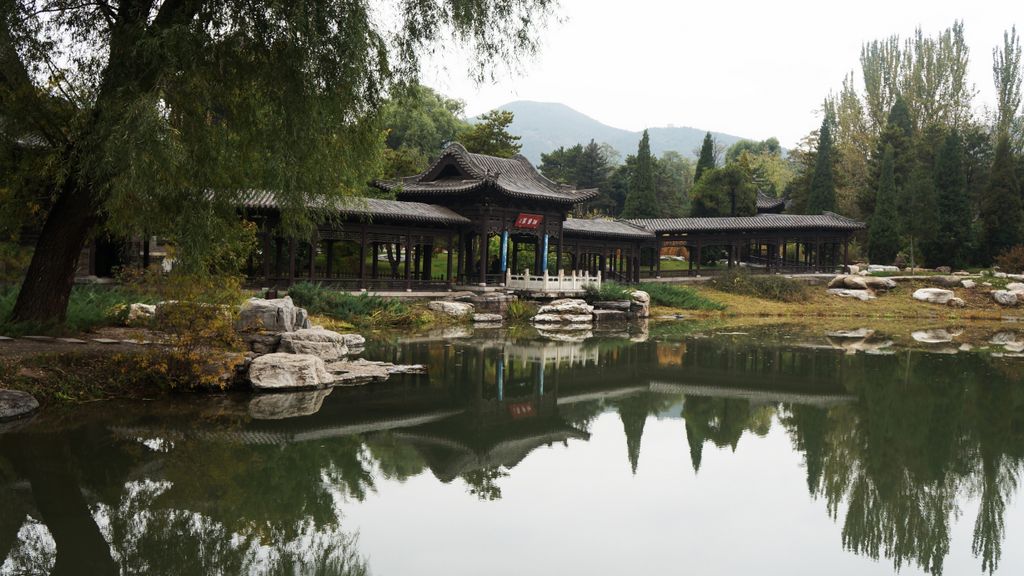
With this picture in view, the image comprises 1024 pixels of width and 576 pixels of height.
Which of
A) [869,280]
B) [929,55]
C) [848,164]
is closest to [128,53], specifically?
[869,280]

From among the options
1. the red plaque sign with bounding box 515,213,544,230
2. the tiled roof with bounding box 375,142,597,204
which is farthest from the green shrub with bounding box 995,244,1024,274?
the red plaque sign with bounding box 515,213,544,230

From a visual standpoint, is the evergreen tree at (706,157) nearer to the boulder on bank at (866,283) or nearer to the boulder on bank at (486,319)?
the boulder on bank at (866,283)

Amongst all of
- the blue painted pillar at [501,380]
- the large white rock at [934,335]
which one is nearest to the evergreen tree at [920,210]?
the large white rock at [934,335]

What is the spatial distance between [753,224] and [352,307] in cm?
2226

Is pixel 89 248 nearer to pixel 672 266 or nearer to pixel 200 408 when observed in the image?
pixel 200 408

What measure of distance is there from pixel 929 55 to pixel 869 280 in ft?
75.7

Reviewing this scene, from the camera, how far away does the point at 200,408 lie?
908cm

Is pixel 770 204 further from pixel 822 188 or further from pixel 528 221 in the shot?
pixel 528 221

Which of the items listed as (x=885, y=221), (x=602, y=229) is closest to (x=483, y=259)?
(x=602, y=229)

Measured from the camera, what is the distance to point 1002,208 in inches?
1432

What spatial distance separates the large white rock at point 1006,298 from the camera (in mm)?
30828

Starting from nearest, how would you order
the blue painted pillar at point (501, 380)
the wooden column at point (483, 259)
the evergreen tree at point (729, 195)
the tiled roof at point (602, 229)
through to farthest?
the blue painted pillar at point (501, 380) < the wooden column at point (483, 259) < the tiled roof at point (602, 229) < the evergreen tree at point (729, 195)

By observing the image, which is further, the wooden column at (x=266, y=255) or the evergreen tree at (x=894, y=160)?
the evergreen tree at (x=894, y=160)

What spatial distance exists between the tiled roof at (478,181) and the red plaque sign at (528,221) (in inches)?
34.0
